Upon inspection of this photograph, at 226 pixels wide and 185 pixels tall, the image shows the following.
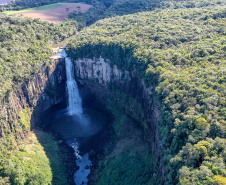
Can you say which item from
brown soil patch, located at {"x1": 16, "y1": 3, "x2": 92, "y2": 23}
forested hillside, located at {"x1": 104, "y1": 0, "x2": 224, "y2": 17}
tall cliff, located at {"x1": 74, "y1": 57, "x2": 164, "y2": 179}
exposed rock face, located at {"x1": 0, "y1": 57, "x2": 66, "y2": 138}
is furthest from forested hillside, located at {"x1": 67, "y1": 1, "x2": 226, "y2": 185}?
brown soil patch, located at {"x1": 16, "y1": 3, "x2": 92, "y2": 23}

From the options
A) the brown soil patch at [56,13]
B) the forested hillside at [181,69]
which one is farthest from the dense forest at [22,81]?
the brown soil patch at [56,13]

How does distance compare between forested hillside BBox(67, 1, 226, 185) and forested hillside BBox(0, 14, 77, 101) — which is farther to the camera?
forested hillside BBox(0, 14, 77, 101)

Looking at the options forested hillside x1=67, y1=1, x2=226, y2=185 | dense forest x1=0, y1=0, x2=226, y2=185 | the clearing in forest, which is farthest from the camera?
the clearing in forest

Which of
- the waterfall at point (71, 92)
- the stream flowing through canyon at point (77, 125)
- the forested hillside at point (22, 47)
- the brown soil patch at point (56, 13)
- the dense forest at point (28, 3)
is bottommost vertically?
the stream flowing through canyon at point (77, 125)

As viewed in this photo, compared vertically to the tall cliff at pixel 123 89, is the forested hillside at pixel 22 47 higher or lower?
higher

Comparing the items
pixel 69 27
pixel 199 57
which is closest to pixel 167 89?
pixel 199 57

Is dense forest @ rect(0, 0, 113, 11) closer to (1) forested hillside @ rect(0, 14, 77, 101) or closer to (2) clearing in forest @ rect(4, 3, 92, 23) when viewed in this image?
(2) clearing in forest @ rect(4, 3, 92, 23)

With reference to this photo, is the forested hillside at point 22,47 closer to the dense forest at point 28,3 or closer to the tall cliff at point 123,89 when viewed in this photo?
the tall cliff at point 123,89

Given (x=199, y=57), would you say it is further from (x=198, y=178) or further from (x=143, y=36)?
(x=198, y=178)
